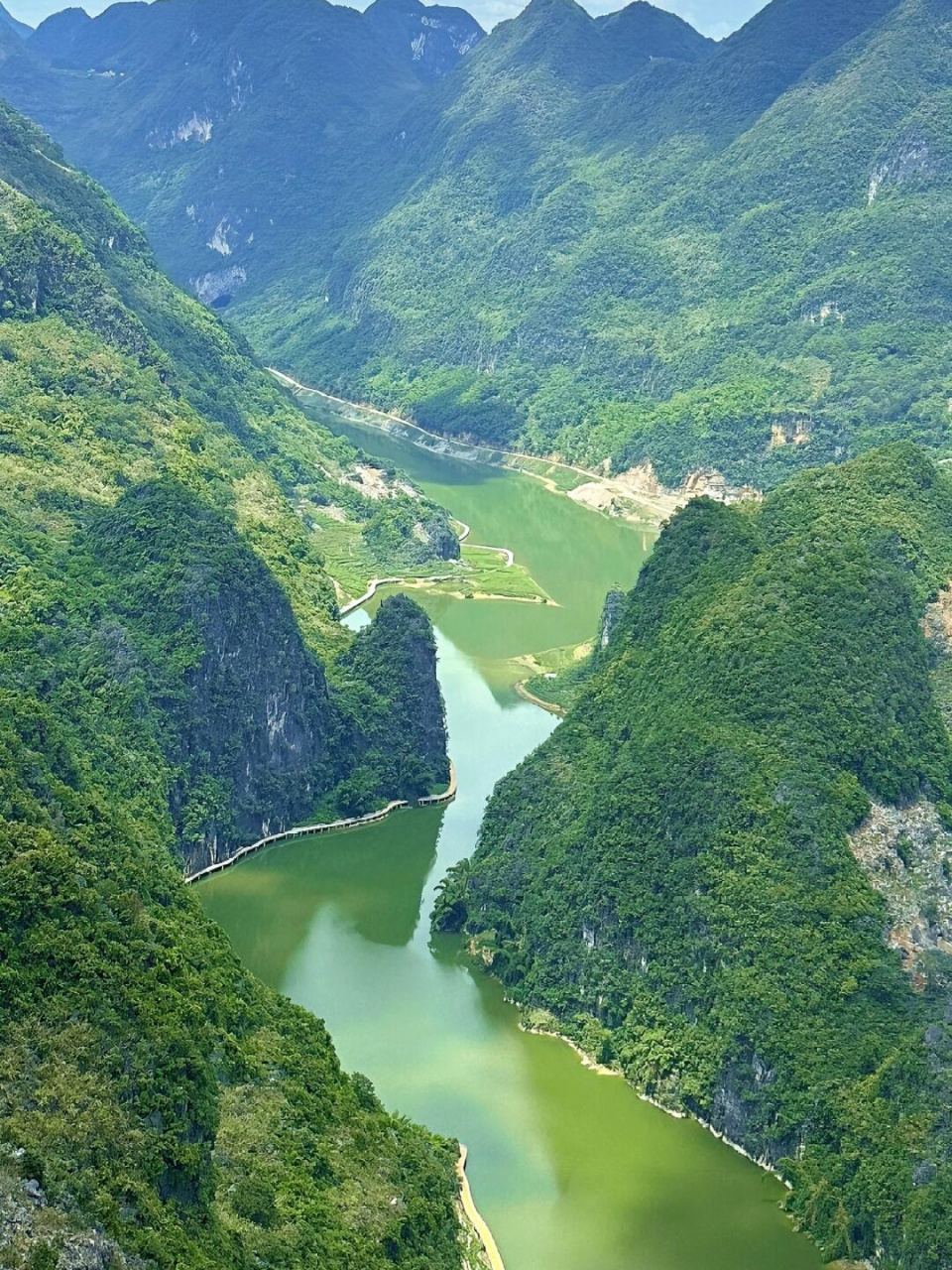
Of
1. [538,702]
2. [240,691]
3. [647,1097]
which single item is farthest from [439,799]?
[647,1097]

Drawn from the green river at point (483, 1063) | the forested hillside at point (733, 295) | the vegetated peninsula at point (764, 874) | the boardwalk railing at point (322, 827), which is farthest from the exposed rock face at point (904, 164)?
the boardwalk railing at point (322, 827)

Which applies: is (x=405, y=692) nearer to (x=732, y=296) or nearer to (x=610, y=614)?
(x=610, y=614)

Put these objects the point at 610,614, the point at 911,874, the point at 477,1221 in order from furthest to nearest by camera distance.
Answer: the point at 610,614 < the point at 911,874 < the point at 477,1221

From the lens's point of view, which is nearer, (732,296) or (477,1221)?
→ (477,1221)

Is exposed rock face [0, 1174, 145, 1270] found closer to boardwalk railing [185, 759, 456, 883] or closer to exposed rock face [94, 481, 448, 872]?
boardwalk railing [185, 759, 456, 883]

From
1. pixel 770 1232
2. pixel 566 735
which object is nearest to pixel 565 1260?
pixel 770 1232

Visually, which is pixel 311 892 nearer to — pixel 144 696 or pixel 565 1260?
pixel 144 696
